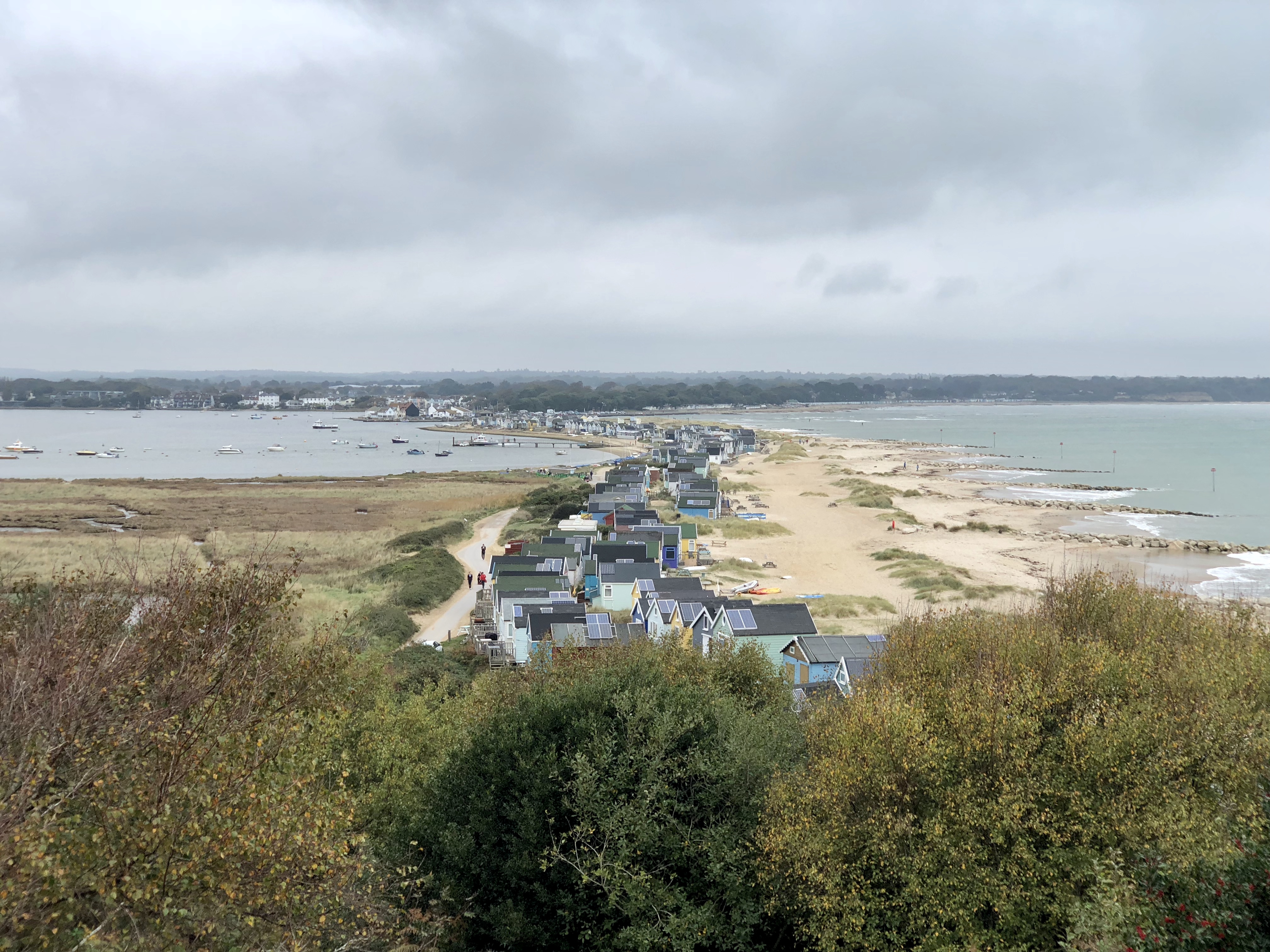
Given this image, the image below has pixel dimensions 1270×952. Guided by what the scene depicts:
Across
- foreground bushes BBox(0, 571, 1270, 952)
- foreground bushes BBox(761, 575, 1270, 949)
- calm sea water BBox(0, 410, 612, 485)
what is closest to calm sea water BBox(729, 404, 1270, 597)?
foreground bushes BBox(761, 575, 1270, 949)

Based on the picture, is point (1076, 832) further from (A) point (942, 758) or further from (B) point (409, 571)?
(B) point (409, 571)

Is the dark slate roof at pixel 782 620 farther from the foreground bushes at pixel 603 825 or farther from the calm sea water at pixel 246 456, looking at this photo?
the calm sea water at pixel 246 456

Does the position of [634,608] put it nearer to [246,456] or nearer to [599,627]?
[599,627]

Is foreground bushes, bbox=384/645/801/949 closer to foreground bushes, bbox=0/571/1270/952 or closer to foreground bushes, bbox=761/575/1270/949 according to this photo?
foreground bushes, bbox=0/571/1270/952

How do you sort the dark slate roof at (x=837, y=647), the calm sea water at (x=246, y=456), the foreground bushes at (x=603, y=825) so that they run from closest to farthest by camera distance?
the foreground bushes at (x=603, y=825)
the dark slate roof at (x=837, y=647)
the calm sea water at (x=246, y=456)

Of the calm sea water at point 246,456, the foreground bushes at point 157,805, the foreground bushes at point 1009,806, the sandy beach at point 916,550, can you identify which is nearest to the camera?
the foreground bushes at point 157,805

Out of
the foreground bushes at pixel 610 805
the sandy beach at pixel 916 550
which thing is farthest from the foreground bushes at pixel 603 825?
the sandy beach at pixel 916 550
